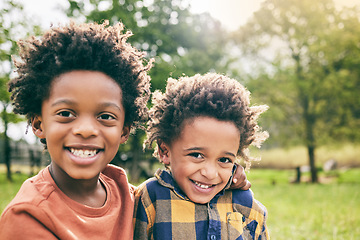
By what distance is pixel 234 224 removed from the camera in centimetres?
217

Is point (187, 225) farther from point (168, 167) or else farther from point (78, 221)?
point (78, 221)

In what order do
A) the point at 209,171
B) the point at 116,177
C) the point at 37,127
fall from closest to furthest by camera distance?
the point at 37,127
the point at 209,171
the point at 116,177

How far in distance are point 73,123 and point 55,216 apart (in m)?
0.45

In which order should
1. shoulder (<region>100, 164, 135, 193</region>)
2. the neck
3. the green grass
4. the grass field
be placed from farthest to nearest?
the green grass → the grass field → shoulder (<region>100, 164, 135, 193</region>) → the neck

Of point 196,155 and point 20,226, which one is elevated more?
point 196,155

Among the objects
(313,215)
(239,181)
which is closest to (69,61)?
(239,181)

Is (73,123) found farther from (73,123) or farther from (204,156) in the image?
(204,156)

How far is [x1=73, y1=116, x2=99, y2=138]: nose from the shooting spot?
167cm

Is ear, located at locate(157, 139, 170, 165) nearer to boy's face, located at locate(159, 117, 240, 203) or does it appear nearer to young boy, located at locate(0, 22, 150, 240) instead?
boy's face, located at locate(159, 117, 240, 203)

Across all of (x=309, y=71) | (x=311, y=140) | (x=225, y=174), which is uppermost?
(x=309, y=71)

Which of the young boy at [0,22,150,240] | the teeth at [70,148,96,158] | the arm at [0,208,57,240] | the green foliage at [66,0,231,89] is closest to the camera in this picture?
the arm at [0,208,57,240]

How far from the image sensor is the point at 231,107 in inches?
84.4

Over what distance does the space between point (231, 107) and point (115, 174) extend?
90cm

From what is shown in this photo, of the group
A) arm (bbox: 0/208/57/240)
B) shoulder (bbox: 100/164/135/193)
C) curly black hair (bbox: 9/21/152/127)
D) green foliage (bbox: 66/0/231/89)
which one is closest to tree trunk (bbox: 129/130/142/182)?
green foliage (bbox: 66/0/231/89)
